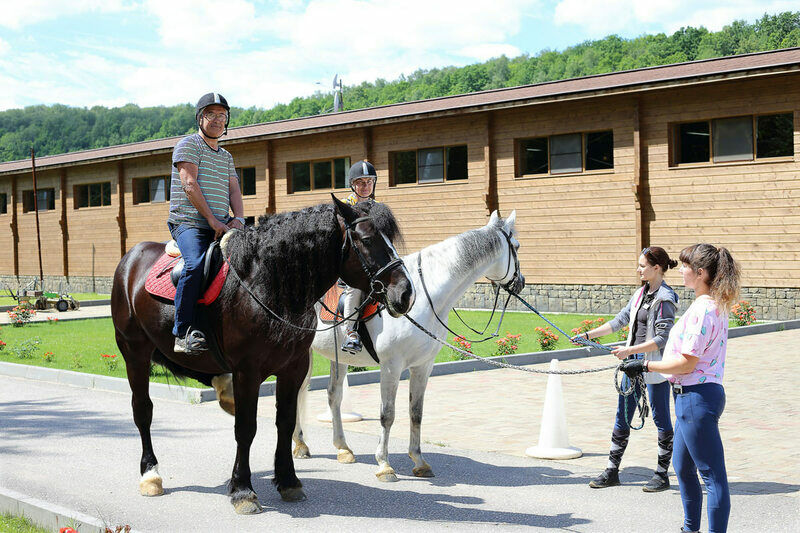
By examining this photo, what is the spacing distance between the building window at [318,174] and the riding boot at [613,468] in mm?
25200

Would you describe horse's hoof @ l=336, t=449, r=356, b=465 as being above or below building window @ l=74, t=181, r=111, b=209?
below

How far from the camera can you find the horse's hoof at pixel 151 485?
626 centimetres

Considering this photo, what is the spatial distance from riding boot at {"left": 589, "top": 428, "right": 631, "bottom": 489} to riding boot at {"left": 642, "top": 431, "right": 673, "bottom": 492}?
0.26 metres

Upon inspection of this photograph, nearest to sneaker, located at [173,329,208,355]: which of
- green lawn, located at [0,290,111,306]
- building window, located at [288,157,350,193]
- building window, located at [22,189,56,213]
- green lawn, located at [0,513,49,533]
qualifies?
green lawn, located at [0,513,49,533]

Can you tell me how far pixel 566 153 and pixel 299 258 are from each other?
21387 millimetres

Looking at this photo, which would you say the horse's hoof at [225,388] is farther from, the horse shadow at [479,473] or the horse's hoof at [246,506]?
the horse shadow at [479,473]

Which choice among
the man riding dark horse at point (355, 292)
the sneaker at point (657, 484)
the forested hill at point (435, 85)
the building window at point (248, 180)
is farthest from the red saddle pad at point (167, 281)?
the forested hill at point (435, 85)

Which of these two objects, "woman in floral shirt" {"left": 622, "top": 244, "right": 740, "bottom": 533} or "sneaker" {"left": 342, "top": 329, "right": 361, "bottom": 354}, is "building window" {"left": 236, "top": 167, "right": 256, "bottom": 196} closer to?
"sneaker" {"left": 342, "top": 329, "right": 361, "bottom": 354}

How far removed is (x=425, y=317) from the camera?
713 cm

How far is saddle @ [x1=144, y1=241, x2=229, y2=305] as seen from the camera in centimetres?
596

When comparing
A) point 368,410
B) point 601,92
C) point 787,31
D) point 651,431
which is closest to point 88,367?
point 368,410

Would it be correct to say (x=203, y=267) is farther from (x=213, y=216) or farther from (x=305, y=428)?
(x=305, y=428)

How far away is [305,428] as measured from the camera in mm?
8062

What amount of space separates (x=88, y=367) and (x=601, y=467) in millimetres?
9876
